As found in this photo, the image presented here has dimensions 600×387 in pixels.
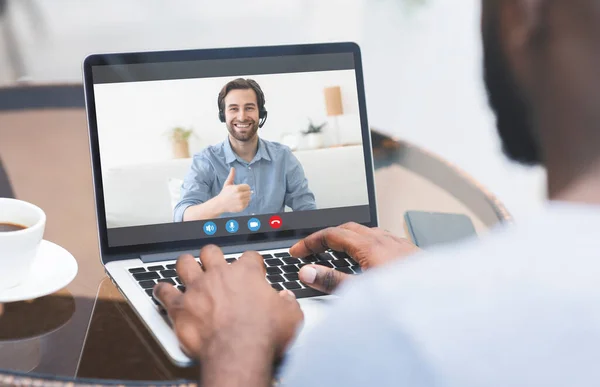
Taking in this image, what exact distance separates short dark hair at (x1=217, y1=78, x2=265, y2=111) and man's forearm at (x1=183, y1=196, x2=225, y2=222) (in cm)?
12

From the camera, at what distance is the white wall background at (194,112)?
82 cm

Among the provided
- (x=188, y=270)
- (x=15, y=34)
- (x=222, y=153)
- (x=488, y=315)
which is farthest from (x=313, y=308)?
(x=15, y=34)

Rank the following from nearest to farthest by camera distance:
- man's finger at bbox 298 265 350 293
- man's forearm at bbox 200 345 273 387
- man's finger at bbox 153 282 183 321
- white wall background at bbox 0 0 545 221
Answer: man's forearm at bbox 200 345 273 387
man's finger at bbox 153 282 183 321
man's finger at bbox 298 265 350 293
white wall background at bbox 0 0 545 221

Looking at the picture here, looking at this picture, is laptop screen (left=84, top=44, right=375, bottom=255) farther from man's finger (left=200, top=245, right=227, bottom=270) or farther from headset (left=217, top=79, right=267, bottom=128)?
man's finger (left=200, top=245, right=227, bottom=270)

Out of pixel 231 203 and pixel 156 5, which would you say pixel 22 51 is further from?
pixel 231 203

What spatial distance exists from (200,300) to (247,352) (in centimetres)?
10

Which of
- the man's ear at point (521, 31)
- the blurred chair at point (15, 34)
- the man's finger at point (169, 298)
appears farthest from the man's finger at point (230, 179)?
the blurred chair at point (15, 34)

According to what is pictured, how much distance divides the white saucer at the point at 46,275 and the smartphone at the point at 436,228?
43cm

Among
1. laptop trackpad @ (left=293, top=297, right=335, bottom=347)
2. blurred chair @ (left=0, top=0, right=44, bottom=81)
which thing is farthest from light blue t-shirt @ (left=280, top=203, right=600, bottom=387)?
blurred chair @ (left=0, top=0, right=44, bottom=81)

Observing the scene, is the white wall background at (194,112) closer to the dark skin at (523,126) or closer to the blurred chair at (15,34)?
the dark skin at (523,126)

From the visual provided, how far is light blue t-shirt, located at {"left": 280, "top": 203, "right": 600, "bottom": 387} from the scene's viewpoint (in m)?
0.35

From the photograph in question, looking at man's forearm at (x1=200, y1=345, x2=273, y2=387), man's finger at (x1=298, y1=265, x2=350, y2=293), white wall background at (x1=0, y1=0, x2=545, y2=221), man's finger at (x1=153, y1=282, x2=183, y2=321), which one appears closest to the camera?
man's forearm at (x1=200, y1=345, x2=273, y2=387)

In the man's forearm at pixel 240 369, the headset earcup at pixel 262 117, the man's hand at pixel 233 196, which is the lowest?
the man's forearm at pixel 240 369

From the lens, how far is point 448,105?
189 cm
